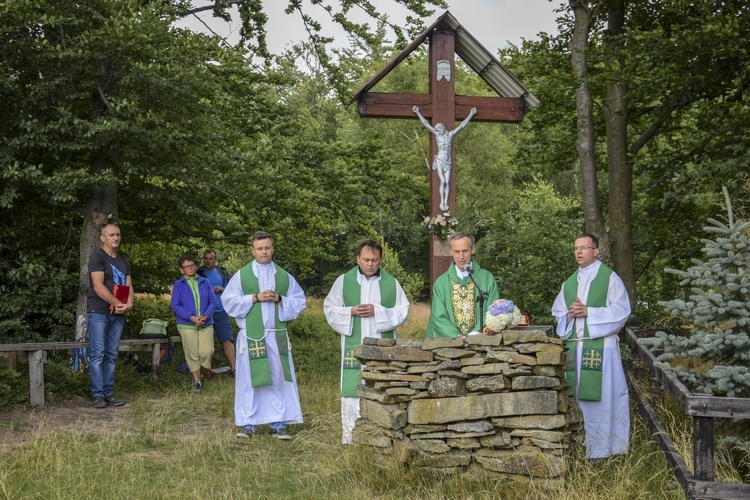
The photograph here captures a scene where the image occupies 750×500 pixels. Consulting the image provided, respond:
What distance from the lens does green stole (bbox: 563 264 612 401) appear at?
7375 mm

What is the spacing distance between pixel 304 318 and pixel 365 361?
13.0m

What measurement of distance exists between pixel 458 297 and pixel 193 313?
471 cm

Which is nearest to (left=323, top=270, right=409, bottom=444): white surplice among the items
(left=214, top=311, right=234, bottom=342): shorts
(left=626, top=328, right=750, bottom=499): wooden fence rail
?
(left=626, top=328, right=750, bottom=499): wooden fence rail

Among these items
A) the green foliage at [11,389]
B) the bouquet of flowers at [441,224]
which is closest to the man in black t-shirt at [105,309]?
the green foliage at [11,389]

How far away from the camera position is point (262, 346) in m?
8.05

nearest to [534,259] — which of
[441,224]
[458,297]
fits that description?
[441,224]

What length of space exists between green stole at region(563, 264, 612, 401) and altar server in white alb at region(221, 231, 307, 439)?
2.53m

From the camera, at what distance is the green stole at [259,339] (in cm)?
800

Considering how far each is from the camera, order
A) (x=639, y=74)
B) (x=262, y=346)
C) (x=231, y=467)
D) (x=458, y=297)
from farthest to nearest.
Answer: (x=639, y=74) → (x=262, y=346) → (x=458, y=297) → (x=231, y=467)

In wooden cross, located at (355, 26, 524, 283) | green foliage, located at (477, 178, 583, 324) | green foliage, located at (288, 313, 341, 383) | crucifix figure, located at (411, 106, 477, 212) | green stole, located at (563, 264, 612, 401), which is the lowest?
green foliage, located at (288, 313, 341, 383)

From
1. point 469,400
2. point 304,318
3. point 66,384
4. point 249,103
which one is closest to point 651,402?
point 469,400

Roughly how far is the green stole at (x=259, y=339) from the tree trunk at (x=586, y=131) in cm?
456

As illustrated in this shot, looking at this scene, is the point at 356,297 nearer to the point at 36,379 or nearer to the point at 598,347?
the point at 598,347

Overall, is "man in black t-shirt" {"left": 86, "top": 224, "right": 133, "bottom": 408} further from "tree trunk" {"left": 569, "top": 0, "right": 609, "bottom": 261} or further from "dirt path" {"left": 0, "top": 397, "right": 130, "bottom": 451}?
"tree trunk" {"left": 569, "top": 0, "right": 609, "bottom": 261}
